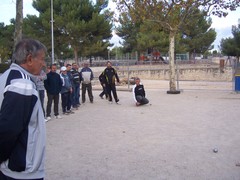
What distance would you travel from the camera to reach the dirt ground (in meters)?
5.40

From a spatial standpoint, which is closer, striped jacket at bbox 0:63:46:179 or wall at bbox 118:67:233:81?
striped jacket at bbox 0:63:46:179

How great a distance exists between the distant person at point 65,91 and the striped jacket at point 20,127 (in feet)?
28.4

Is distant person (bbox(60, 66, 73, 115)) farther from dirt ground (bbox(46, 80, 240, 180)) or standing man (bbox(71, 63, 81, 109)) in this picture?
standing man (bbox(71, 63, 81, 109))

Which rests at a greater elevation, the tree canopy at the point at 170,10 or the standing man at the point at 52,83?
the tree canopy at the point at 170,10

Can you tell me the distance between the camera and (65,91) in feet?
37.8

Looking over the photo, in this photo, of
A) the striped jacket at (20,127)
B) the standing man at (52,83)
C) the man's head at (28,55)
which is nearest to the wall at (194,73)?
the standing man at (52,83)

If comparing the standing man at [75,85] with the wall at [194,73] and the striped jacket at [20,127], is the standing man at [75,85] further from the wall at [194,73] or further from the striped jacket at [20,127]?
the wall at [194,73]

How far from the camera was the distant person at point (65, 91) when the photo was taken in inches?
449

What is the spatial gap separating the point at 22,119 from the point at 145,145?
5061 millimetres

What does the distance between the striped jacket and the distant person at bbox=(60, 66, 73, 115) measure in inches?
341

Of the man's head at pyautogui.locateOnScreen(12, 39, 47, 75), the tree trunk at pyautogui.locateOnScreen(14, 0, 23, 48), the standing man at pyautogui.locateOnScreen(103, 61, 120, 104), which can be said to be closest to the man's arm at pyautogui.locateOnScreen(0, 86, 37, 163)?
the man's head at pyautogui.locateOnScreen(12, 39, 47, 75)

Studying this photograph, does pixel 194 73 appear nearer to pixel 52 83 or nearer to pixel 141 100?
pixel 141 100

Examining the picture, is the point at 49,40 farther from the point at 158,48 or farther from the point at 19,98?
the point at 19,98

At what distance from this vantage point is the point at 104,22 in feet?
149
